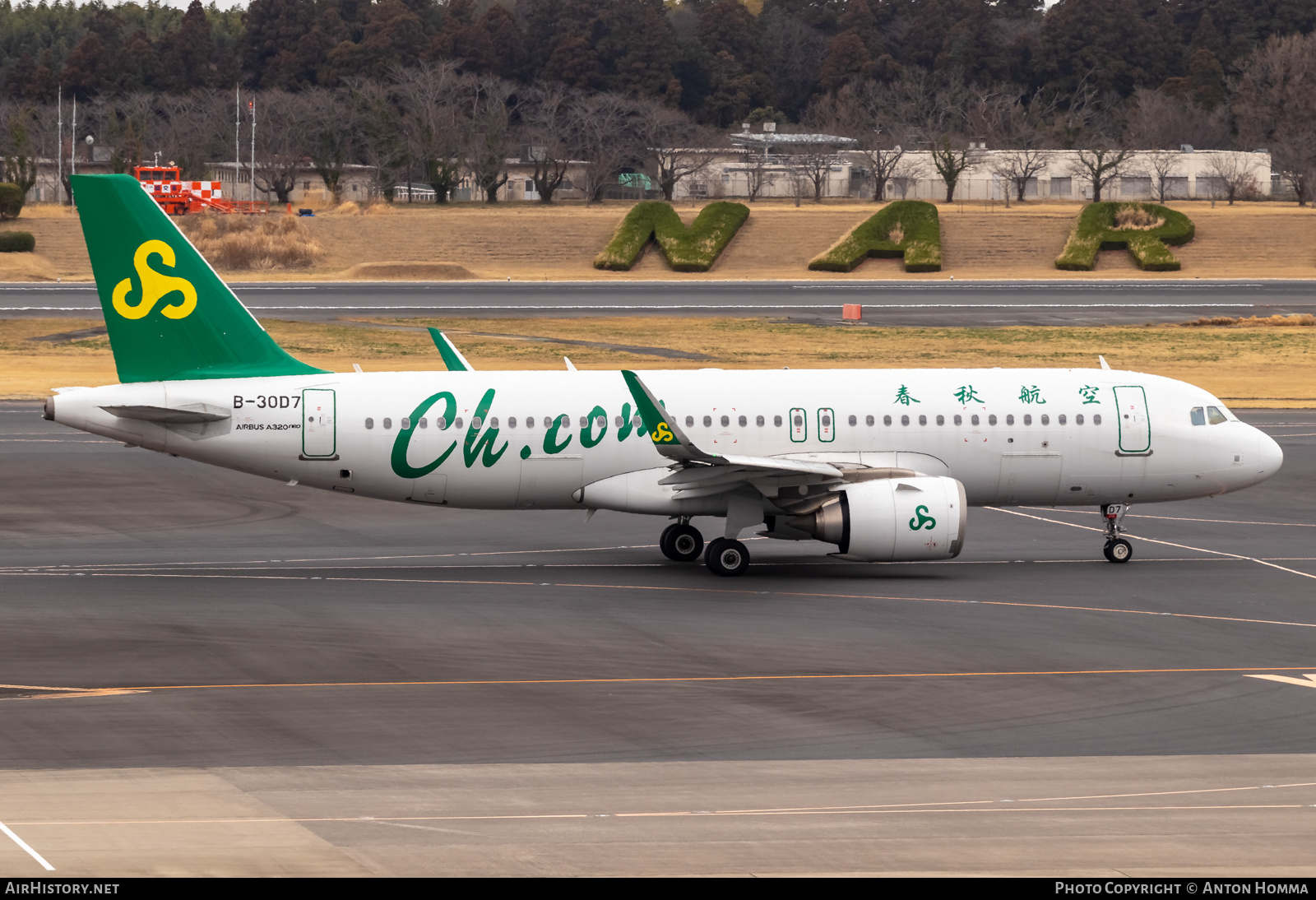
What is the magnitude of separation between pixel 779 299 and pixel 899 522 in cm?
7428

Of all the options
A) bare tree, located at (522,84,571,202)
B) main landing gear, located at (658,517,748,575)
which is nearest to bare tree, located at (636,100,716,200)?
bare tree, located at (522,84,571,202)

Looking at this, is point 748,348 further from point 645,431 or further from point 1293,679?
point 1293,679

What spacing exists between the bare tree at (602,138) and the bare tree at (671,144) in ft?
5.57

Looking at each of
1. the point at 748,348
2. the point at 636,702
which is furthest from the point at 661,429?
the point at 748,348

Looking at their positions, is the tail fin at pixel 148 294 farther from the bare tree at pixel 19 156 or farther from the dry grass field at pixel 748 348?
the bare tree at pixel 19 156

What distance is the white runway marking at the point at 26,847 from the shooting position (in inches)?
614

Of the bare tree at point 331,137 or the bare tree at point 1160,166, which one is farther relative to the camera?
the bare tree at point 331,137

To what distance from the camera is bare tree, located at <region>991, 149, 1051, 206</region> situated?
558 feet

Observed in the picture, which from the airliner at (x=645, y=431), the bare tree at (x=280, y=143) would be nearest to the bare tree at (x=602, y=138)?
the bare tree at (x=280, y=143)

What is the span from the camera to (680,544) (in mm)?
36094

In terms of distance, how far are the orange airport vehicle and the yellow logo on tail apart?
11486cm

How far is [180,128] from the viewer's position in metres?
182

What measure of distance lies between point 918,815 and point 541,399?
61.2 ft
